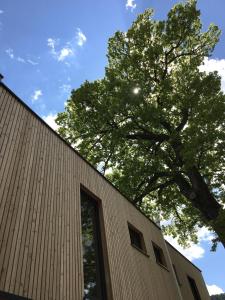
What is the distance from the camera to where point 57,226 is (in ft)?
17.9

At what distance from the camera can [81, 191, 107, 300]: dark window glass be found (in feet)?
19.9

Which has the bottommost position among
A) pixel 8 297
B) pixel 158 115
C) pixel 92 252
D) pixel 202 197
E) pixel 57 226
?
pixel 8 297

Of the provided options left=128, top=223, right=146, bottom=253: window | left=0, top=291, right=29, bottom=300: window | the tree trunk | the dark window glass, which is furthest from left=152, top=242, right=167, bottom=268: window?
left=0, top=291, right=29, bottom=300: window

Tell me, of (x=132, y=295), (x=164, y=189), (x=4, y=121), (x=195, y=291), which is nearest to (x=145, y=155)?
(x=164, y=189)

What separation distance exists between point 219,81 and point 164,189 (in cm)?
788

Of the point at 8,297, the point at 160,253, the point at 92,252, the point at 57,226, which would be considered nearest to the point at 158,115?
the point at 160,253

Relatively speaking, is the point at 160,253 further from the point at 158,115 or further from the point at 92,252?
the point at 158,115

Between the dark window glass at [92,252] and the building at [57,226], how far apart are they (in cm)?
2

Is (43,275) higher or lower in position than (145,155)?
lower

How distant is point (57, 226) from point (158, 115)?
33.9 ft

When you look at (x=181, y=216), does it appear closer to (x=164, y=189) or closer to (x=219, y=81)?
(x=164, y=189)

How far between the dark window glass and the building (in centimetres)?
2

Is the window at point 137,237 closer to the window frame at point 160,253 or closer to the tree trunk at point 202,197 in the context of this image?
the window frame at point 160,253

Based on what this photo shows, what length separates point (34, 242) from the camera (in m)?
4.65
